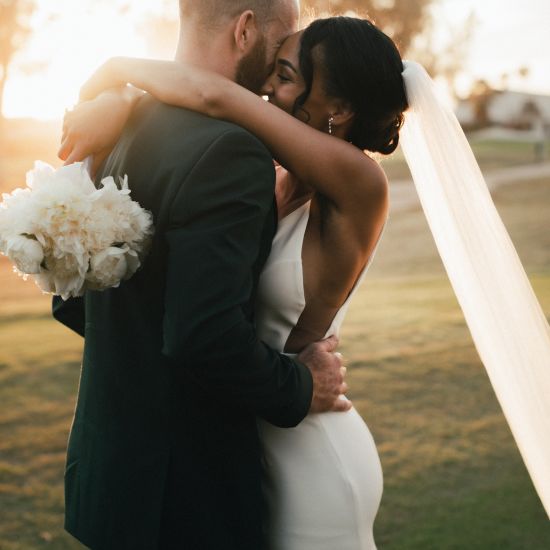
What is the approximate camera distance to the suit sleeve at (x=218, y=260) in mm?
1925

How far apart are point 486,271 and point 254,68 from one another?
1.09m

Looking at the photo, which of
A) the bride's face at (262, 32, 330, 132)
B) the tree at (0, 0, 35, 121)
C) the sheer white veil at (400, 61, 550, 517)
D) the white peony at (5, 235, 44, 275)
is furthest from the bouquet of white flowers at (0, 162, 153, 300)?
the tree at (0, 0, 35, 121)

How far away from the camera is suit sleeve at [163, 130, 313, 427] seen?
6.31ft

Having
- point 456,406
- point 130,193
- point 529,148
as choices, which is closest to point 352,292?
point 130,193

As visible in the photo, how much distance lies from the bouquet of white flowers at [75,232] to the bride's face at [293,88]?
72 centimetres

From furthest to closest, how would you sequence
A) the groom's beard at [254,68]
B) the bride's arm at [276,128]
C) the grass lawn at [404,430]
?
the grass lawn at [404,430] → the groom's beard at [254,68] → the bride's arm at [276,128]

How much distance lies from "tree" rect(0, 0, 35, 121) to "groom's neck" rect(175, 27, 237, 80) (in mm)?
27237

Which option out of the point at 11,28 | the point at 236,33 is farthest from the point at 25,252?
the point at 11,28

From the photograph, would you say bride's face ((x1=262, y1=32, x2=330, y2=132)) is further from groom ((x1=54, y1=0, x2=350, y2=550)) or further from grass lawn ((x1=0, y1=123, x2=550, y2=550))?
grass lawn ((x1=0, y1=123, x2=550, y2=550))

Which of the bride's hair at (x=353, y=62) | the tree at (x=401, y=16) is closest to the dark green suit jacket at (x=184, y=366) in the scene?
the bride's hair at (x=353, y=62)

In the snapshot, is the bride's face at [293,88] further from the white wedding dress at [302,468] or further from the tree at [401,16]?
the tree at [401,16]

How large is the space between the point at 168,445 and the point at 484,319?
1.27 m

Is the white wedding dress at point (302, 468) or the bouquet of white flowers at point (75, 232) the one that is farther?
the white wedding dress at point (302, 468)

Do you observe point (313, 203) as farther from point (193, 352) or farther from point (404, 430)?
point (404, 430)
